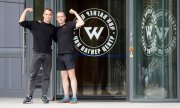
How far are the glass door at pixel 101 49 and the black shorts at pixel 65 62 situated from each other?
3.66 feet

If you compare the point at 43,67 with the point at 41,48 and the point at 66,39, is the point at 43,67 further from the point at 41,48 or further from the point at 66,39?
the point at 66,39

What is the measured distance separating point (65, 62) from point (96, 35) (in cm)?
147

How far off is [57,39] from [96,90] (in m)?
1.83

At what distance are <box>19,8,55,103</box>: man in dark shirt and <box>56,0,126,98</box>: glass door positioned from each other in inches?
46.5

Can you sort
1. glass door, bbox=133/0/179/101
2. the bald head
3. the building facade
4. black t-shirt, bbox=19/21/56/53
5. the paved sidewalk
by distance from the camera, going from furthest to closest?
1. the building facade
2. glass door, bbox=133/0/179/101
3. the bald head
4. black t-shirt, bbox=19/21/56/53
5. the paved sidewalk

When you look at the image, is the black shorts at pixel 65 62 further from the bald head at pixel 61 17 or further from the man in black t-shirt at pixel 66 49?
the bald head at pixel 61 17

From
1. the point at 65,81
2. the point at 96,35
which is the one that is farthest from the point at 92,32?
the point at 65,81

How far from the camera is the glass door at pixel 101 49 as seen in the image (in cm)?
1170

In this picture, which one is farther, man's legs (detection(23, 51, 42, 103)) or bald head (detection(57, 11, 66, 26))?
bald head (detection(57, 11, 66, 26))

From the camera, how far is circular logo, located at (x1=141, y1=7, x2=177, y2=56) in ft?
36.5

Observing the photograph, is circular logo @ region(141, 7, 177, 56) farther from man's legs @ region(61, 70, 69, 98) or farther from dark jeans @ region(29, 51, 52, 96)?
dark jeans @ region(29, 51, 52, 96)

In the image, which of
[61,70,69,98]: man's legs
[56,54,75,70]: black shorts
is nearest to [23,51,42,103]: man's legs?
[56,54,75,70]: black shorts

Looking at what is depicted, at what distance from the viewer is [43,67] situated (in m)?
10.5
